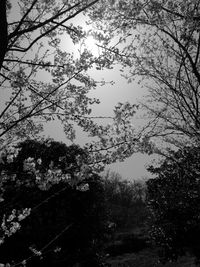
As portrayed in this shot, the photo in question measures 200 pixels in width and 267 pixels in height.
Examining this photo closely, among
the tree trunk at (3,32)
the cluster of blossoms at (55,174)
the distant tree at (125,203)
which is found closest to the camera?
the cluster of blossoms at (55,174)

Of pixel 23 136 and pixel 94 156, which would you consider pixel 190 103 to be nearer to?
pixel 23 136

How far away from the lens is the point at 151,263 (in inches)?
766

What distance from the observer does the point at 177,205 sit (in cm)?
1224

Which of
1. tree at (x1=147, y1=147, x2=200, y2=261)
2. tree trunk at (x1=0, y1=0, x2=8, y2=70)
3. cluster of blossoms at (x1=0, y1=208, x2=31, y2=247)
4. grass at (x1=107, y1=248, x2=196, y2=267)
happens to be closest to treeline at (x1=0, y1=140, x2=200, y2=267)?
tree at (x1=147, y1=147, x2=200, y2=261)

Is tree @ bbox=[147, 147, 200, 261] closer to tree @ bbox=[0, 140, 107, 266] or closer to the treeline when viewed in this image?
the treeline

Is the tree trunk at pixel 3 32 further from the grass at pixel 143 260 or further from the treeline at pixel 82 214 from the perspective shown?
the grass at pixel 143 260

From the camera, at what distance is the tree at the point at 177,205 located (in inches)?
461

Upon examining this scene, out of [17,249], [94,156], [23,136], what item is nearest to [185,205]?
[17,249]

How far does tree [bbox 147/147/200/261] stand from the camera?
11719 millimetres

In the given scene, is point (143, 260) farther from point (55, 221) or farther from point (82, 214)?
point (55, 221)

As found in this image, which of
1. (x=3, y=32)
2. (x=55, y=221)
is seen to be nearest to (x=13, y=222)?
(x=3, y=32)

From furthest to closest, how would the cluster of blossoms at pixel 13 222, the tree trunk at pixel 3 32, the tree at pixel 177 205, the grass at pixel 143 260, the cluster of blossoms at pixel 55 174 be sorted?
the grass at pixel 143 260 → the tree at pixel 177 205 → the cluster of blossoms at pixel 13 222 → the tree trunk at pixel 3 32 → the cluster of blossoms at pixel 55 174

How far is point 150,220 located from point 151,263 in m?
6.23

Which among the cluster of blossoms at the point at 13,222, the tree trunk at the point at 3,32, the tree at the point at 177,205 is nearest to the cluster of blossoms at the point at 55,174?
the cluster of blossoms at the point at 13,222
